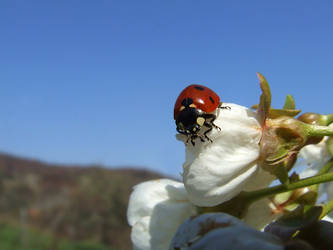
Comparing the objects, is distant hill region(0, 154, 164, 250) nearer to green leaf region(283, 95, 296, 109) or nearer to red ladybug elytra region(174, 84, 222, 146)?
red ladybug elytra region(174, 84, 222, 146)

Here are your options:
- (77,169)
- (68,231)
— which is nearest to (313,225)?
(68,231)

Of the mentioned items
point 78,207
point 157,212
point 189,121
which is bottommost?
point 78,207

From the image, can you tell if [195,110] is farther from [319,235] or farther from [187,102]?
[319,235]

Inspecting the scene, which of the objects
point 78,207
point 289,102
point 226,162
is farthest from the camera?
point 78,207

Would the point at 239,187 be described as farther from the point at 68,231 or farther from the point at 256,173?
the point at 68,231

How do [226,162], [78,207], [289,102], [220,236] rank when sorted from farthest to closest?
[78,207]
[289,102]
[226,162]
[220,236]

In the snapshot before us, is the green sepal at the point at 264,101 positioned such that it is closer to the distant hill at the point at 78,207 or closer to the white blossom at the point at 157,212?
the white blossom at the point at 157,212

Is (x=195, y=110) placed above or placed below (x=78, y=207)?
above

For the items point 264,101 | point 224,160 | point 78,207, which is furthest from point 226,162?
point 78,207
